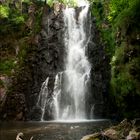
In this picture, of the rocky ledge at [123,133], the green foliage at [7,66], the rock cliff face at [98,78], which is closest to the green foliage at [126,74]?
the rocky ledge at [123,133]

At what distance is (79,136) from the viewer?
66.9 ft

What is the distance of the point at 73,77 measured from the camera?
34.4 metres

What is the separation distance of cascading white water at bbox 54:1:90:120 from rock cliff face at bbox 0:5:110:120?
56 centimetres

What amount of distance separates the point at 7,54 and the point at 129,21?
66.3 ft

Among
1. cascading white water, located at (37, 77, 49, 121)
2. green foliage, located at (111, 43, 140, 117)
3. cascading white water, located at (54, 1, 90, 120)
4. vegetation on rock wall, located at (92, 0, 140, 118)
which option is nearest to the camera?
green foliage, located at (111, 43, 140, 117)

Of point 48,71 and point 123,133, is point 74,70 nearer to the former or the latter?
point 48,71

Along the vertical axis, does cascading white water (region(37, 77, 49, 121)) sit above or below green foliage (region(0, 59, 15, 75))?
below

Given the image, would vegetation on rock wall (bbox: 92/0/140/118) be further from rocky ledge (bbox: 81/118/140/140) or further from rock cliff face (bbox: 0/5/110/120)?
rock cliff face (bbox: 0/5/110/120)

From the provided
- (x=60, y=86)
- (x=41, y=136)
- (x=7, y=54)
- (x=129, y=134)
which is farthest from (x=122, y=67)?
(x=7, y=54)

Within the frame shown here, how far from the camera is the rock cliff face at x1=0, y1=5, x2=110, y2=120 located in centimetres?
3281

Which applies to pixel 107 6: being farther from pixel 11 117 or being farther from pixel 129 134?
pixel 129 134

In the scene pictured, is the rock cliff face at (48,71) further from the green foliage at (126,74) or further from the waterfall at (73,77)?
the green foliage at (126,74)

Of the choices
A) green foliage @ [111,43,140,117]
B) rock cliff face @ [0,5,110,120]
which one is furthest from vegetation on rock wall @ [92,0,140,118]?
rock cliff face @ [0,5,110,120]

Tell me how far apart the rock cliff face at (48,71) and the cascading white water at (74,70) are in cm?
56
